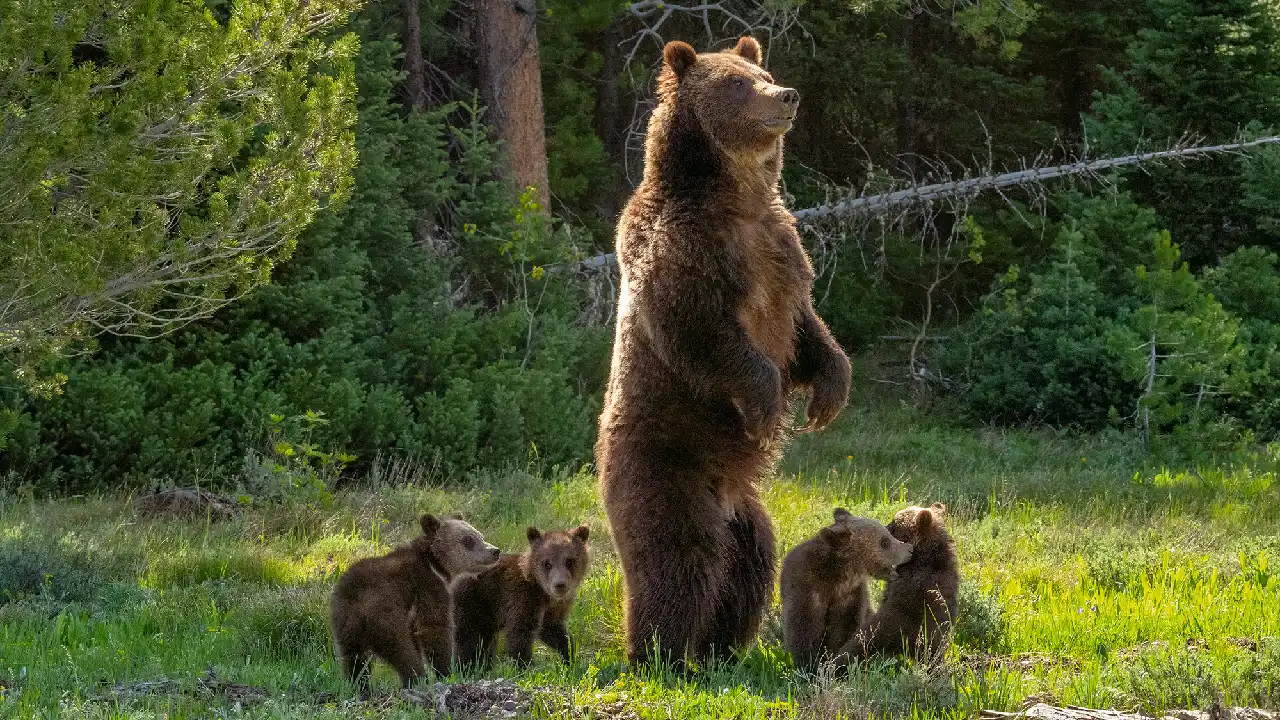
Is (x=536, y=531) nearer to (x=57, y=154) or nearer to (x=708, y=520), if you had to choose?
(x=708, y=520)

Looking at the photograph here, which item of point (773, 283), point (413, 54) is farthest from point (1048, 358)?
point (773, 283)

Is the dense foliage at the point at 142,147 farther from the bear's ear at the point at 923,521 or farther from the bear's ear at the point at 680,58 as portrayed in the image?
the bear's ear at the point at 923,521

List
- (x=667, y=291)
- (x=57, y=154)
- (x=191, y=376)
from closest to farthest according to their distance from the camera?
1. (x=667, y=291)
2. (x=57, y=154)
3. (x=191, y=376)

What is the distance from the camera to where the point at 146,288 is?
30.1 ft

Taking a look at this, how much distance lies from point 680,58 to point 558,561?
90.4 inches

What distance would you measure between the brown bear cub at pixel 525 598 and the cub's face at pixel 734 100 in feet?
6.31

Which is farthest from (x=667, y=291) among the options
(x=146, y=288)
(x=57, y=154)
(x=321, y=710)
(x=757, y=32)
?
(x=757, y=32)

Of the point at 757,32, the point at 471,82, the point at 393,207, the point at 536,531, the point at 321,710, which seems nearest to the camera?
the point at 321,710

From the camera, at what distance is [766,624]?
7.50m

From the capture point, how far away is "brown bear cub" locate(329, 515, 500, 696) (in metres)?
6.30

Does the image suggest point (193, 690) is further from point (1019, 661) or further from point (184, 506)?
point (184, 506)

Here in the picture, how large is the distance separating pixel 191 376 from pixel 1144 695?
919 centimetres

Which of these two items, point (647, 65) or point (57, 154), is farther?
point (647, 65)

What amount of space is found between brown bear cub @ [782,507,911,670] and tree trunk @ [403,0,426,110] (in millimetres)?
11650
